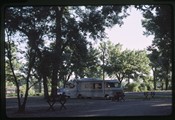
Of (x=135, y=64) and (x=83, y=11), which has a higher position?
(x=83, y=11)

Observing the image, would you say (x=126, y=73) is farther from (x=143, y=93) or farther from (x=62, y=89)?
(x=62, y=89)

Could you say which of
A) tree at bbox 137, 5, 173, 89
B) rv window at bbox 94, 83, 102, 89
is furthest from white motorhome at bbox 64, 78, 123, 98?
tree at bbox 137, 5, 173, 89

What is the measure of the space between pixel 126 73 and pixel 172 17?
0.67 meters

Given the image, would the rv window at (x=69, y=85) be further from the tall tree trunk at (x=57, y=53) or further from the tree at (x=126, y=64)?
the tree at (x=126, y=64)

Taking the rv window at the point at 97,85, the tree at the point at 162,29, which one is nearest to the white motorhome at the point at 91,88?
the rv window at the point at 97,85

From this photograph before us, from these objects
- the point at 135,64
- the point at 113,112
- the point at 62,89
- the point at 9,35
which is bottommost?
the point at 113,112

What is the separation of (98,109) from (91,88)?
1.02ft

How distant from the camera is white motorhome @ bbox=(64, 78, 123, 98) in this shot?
10.7ft

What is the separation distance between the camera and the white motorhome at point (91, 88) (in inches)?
128

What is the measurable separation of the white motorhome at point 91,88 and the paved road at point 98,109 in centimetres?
11

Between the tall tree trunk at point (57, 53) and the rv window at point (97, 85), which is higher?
the tall tree trunk at point (57, 53)

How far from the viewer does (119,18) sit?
3264mm

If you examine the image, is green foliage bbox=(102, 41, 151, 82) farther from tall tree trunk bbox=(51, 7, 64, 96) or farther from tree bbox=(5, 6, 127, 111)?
tall tree trunk bbox=(51, 7, 64, 96)

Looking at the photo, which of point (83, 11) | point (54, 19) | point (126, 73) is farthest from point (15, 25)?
point (126, 73)
